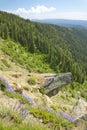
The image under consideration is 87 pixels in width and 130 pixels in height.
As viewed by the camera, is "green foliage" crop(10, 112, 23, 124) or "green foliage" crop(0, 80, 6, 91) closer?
"green foliage" crop(10, 112, 23, 124)

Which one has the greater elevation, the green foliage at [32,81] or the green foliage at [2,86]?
the green foliage at [2,86]

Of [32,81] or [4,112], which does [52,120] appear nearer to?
[4,112]

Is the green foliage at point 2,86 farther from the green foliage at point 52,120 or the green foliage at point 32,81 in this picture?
the green foliage at point 32,81

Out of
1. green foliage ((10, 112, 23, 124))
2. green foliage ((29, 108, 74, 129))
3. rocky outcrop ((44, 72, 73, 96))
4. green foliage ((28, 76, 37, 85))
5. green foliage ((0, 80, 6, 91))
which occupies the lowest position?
rocky outcrop ((44, 72, 73, 96))

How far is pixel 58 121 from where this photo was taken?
7797 millimetres

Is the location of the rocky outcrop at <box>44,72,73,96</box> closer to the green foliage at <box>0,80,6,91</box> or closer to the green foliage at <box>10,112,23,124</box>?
the green foliage at <box>0,80,6,91</box>

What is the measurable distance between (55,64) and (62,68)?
4.34 meters

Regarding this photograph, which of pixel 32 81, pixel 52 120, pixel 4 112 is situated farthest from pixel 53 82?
pixel 4 112

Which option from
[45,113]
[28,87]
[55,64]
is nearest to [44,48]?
[55,64]

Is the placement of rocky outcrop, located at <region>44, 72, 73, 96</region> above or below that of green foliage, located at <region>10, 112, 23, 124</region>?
below

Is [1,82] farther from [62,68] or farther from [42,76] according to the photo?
[62,68]

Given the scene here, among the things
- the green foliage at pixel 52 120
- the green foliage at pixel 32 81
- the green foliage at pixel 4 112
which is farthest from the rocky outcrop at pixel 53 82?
the green foliage at pixel 4 112

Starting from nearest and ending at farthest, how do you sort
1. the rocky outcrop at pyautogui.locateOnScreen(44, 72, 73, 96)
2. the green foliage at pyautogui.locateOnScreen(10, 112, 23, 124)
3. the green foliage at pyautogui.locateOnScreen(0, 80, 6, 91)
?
1. the green foliage at pyautogui.locateOnScreen(10, 112, 23, 124)
2. the green foliage at pyautogui.locateOnScreen(0, 80, 6, 91)
3. the rocky outcrop at pyautogui.locateOnScreen(44, 72, 73, 96)

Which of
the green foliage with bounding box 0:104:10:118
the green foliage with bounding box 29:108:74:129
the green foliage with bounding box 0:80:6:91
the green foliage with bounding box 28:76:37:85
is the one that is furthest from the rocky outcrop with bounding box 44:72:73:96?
the green foliage with bounding box 0:104:10:118
